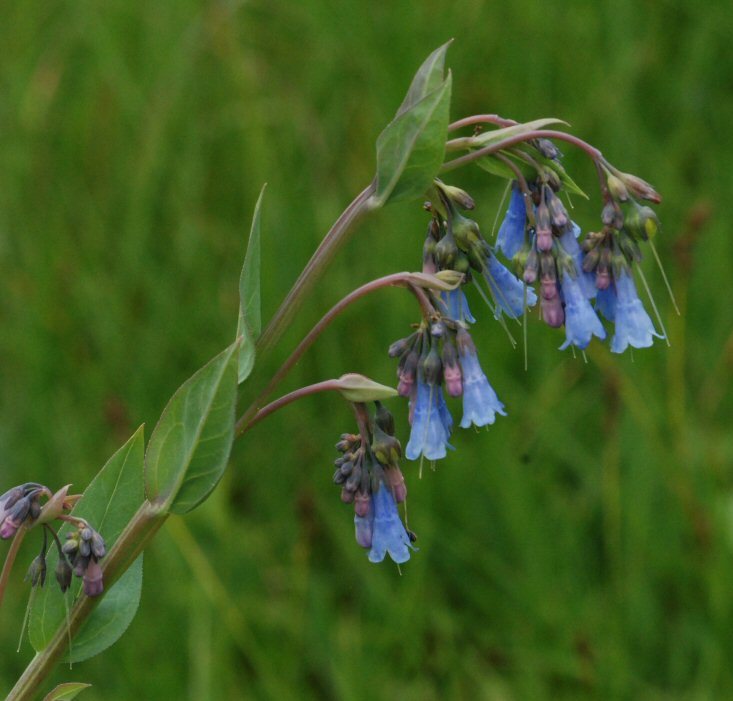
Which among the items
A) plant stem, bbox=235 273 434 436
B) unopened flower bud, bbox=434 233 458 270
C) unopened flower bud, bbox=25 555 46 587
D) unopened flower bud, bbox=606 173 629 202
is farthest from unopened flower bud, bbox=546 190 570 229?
unopened flower bud, bbox=25 555 46 587

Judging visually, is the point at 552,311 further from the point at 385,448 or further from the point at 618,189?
the point at 385,448

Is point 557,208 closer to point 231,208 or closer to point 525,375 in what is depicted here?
point 525,375

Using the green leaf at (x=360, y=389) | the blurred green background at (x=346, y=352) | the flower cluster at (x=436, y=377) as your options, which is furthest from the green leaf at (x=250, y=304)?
the blurred green background at (x=346, y=352)

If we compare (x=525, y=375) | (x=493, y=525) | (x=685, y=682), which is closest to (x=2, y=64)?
(x=525, y=375)

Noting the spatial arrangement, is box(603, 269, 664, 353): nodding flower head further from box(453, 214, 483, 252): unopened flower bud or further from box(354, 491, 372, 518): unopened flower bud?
box(354, 491, 372, 518): unopened flower bud

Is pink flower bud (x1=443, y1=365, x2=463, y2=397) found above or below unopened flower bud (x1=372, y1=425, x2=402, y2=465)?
above

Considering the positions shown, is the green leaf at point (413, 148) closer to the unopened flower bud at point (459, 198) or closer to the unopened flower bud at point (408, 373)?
the unopened flower bud at point (459, 198)

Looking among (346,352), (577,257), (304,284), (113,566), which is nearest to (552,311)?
(577,257)
